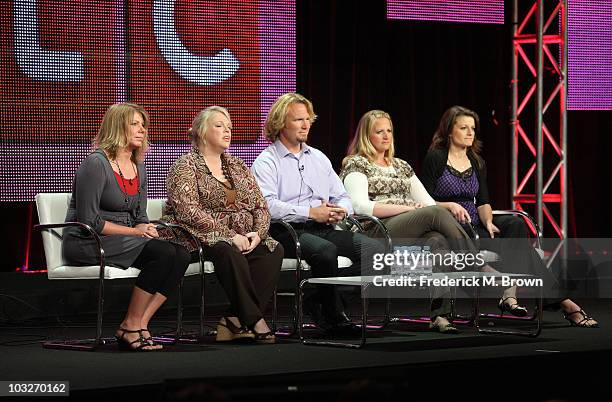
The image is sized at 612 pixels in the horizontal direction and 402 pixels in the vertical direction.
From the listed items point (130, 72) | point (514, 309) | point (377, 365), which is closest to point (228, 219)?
point (377, 365)

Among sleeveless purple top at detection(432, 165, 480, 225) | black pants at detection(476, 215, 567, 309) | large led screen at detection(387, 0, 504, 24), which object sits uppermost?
large led screen at detection(387, 0, 504, 24)

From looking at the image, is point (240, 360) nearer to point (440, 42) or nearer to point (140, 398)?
point (140, 398)

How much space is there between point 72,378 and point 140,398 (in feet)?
1.15

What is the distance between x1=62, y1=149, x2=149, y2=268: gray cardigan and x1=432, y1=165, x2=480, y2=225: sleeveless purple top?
1.86m

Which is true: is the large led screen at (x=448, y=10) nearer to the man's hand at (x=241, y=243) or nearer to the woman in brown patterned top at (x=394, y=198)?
the woman in brown patterned top at (x=394, y=198)

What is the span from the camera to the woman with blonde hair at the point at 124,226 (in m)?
4.40

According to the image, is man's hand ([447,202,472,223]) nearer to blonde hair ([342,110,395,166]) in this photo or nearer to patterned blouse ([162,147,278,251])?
blonde hair ([342,110,395,166])

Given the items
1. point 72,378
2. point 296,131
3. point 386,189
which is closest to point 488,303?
point 386,189

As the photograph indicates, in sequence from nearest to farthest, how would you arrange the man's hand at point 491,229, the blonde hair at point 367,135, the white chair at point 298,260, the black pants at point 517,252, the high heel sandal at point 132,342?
the high heel sandal at point 132,342
the white chair at point 298,260
the black pants at point 517,252
the blonde hair at point 367,135
the man's hand at point 491,229

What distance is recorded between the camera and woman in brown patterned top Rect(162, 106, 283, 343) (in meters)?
4.56

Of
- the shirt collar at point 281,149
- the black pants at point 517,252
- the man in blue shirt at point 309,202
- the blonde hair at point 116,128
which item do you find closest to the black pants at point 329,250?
the man in blue shirt at point 309,202

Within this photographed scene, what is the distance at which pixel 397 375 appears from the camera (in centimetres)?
380

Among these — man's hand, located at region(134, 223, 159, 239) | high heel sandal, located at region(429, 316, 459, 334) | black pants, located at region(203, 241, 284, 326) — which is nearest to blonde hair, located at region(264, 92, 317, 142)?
black pants, located at region(203, 241, 284, 326)

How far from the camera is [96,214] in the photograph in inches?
177
